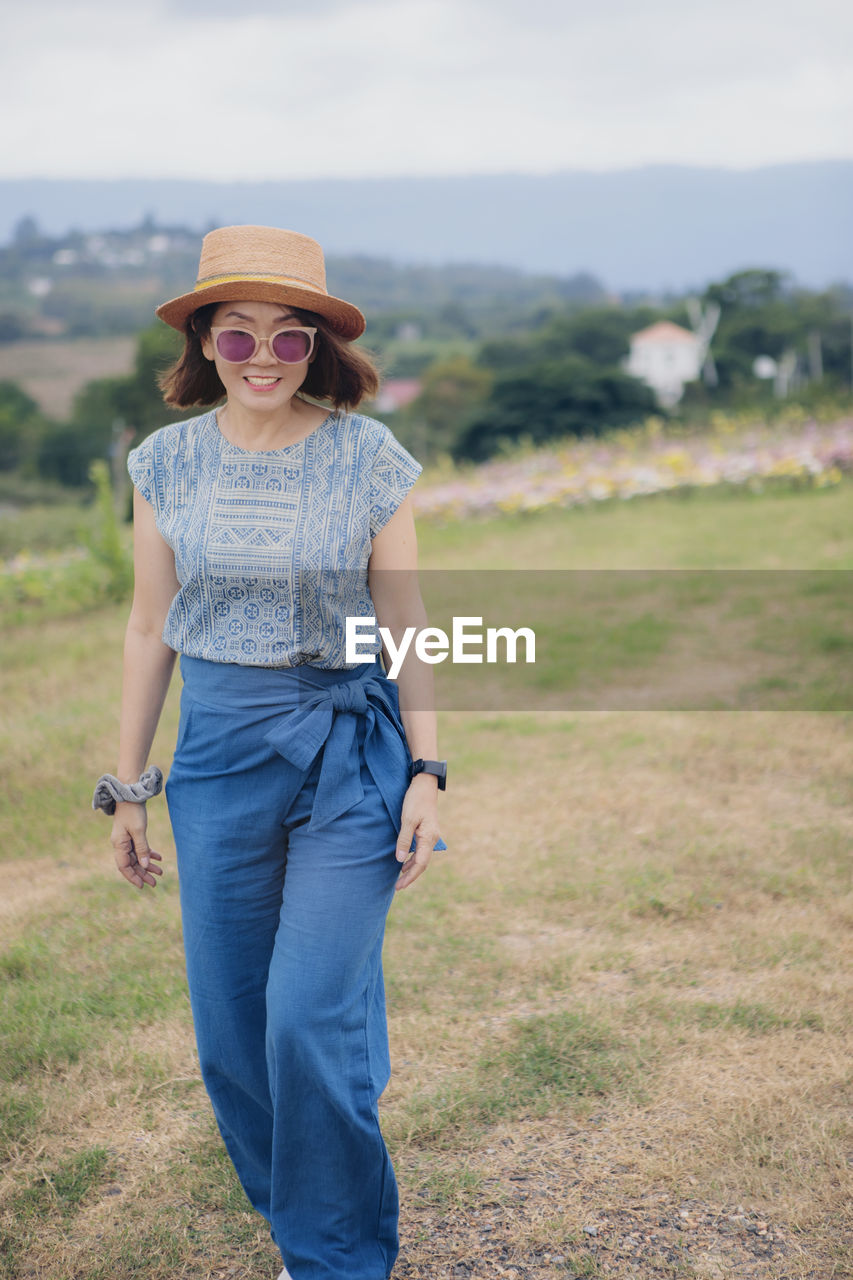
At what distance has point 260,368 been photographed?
6.60ft

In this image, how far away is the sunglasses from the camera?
2004 mm

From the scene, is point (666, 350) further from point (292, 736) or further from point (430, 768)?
point (292, 736)

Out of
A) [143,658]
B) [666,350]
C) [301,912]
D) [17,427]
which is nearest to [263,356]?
[143,658]

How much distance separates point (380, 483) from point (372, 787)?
510 millimetres

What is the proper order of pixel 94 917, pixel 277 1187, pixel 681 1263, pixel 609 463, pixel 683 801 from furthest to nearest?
pixel 609 463 → pixel 683 801 → pixel 94 917 → pixel 681 1263 → pixel 277 1187

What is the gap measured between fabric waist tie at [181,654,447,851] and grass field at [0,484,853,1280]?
3.18 ft

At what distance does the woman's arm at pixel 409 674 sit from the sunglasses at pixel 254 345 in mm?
310

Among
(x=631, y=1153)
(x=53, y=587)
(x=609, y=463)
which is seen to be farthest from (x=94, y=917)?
(x=609, y=463)

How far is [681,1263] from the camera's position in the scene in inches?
89.8

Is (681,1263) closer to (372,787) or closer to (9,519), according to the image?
(372,787)

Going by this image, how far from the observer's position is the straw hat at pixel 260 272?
202 cm

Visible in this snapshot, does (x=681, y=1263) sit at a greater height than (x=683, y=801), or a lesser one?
lesser

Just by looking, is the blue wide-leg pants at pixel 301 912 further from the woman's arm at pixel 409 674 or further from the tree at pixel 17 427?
the tree at pixel 17 427

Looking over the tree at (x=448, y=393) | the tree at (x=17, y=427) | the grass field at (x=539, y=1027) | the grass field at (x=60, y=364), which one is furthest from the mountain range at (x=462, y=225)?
the grass field at (x=539, y=1027)
